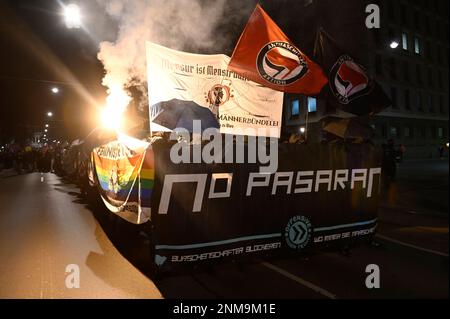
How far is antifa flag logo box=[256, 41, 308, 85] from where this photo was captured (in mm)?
5883

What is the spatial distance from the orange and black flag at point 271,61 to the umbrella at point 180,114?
95cm

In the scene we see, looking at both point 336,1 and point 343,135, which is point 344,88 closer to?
point 343,135

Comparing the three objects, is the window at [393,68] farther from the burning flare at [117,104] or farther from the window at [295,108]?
the burning flare at [117,104]

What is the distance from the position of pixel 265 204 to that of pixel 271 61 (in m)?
2.45

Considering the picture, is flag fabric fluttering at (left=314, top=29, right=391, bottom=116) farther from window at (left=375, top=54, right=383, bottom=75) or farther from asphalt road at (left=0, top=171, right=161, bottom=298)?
window at (left=375, top=54, right=383, bottom=75)

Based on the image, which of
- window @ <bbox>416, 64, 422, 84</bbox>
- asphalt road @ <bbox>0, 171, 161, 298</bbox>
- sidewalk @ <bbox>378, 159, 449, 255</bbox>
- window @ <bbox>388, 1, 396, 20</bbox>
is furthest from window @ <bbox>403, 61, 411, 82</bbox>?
asphalt road @ <bbox>0, 171, 161, 298</bbox>

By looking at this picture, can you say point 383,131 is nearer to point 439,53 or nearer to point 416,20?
point 416,20

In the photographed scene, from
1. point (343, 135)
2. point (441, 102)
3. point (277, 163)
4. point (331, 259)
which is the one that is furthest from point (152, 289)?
point (441, 102)

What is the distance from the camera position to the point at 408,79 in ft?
139

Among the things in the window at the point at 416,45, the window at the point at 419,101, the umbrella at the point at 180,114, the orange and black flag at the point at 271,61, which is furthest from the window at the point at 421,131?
the umbrella at the point at 180,114

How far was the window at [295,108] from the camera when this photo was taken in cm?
4138

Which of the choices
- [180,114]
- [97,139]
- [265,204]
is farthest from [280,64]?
[97,139]

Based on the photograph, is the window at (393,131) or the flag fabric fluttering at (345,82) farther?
the window at (393,131)
